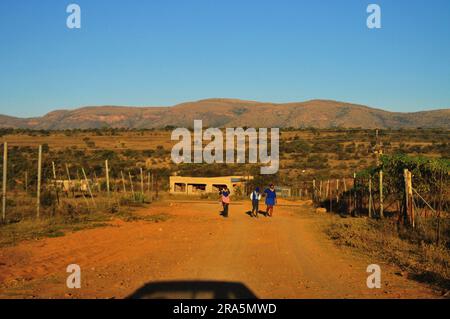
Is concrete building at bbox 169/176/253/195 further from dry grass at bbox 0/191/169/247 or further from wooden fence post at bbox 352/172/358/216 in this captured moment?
dry grass at bbox 0/191/169/247

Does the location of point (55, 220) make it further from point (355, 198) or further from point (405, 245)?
point (355, 198)

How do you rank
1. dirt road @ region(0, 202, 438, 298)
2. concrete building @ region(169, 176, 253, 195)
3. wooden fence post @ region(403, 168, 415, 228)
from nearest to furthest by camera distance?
dirt road @ region(0, 202, 438, 298) < wooden fence post @ region(403, 168, 415, 228) < concrete building @ region(169, 176, 253, 195)

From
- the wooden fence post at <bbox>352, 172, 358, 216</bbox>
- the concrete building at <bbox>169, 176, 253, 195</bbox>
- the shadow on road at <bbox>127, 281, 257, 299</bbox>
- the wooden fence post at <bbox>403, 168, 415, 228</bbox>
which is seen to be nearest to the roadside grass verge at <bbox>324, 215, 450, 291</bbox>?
the wooden fence post at <bbox>403, 168, 415, 228</bbox>

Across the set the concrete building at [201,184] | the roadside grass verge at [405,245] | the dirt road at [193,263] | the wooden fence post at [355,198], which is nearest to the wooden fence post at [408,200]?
the roadside grass verge at [405,245]

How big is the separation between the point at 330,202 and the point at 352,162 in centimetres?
3369

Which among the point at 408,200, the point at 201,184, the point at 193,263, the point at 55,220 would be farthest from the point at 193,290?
the point at 201,184

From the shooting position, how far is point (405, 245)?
14.7 metres

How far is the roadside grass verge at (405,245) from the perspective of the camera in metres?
10.9

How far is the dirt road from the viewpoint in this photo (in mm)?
9102

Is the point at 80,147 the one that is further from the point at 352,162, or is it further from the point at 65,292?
the point at 65,292

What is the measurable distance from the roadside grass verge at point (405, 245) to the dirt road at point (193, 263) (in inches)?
19.0

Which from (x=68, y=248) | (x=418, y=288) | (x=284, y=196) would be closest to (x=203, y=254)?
(x=68, y=248)

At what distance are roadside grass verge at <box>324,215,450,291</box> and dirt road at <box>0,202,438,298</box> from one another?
1.59 feet

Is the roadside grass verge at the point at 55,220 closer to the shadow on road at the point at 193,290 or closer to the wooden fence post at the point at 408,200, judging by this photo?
the shadow on road at the point at 193,290
